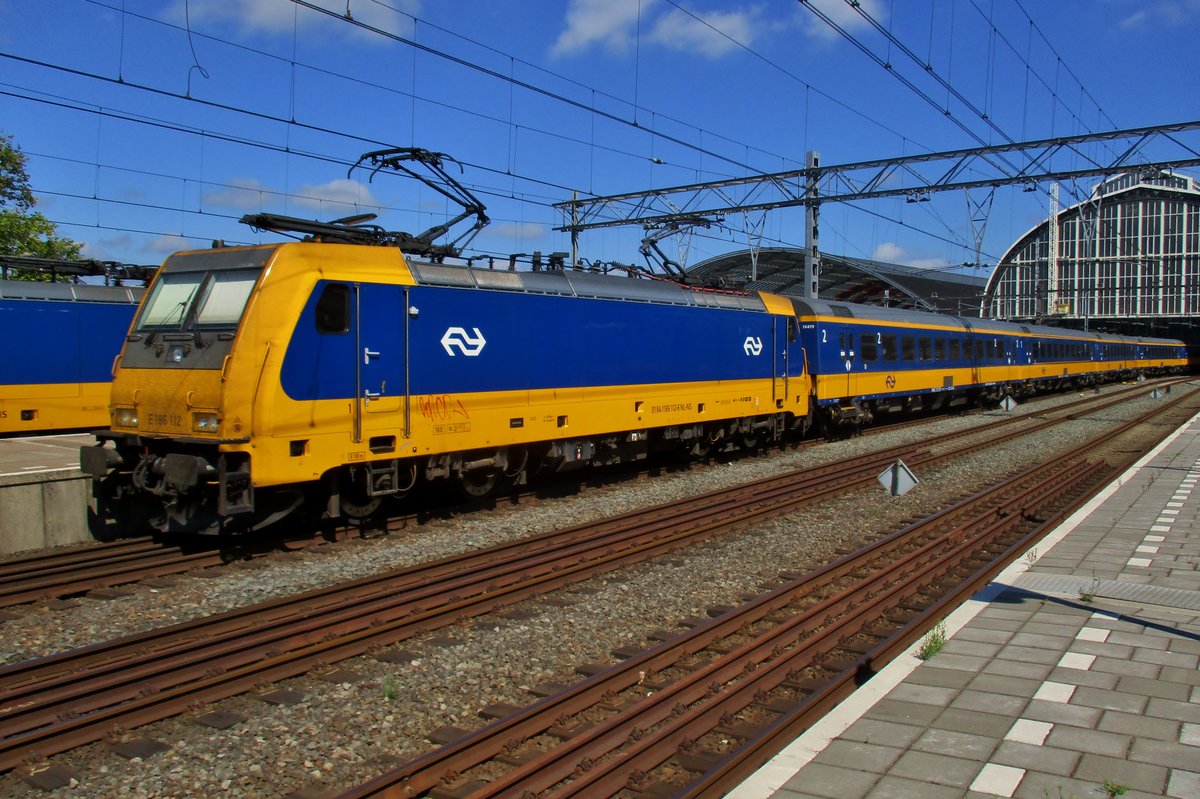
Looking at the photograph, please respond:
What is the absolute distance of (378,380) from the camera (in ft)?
34.5

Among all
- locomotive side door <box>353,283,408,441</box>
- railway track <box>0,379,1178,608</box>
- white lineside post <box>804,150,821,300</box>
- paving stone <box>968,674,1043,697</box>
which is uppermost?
white lineside post <box>804,150,821,300</box>

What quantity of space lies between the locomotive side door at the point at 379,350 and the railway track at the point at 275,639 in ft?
7.19

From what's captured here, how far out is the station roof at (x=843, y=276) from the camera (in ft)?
177

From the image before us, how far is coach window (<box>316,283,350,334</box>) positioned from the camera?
987 centimetres

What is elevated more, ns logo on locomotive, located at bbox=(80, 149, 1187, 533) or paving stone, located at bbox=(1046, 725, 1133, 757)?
ns logo on locomotive, located at bbox=(80, 149, 1187, 533)

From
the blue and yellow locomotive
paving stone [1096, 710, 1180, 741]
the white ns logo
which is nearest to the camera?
paving stone [1096, 710, 1180, 741]

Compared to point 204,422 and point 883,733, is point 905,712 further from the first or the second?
point 204,422

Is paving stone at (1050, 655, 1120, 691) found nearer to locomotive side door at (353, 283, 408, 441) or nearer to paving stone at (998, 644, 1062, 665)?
paving stone at (998, 644, 1062, 665)

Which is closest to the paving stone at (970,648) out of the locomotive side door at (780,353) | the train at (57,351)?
the locomotive side door at (780,353)

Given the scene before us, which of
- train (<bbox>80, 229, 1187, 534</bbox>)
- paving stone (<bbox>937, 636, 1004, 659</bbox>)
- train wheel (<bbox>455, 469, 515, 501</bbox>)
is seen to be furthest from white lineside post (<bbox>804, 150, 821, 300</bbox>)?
paving stone (<bbox>937, 636, 1004, 659</bbox>)

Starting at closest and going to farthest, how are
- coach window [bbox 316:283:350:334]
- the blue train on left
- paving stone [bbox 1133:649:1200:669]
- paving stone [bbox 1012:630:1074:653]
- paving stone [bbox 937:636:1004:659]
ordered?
paving stone [bbox 1133:649:1200:669]
paving stone [bbox 937:636:1004:659]
paving stone [bbox 1012:630:1074:653]
coach window [bbox 316:283:350:334]
the blue train on left

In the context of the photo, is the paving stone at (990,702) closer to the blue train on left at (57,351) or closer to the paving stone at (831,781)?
the paving stone at (831,781)

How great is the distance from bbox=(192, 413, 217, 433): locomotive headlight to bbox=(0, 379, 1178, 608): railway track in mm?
1415

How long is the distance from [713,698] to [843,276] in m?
58.8
